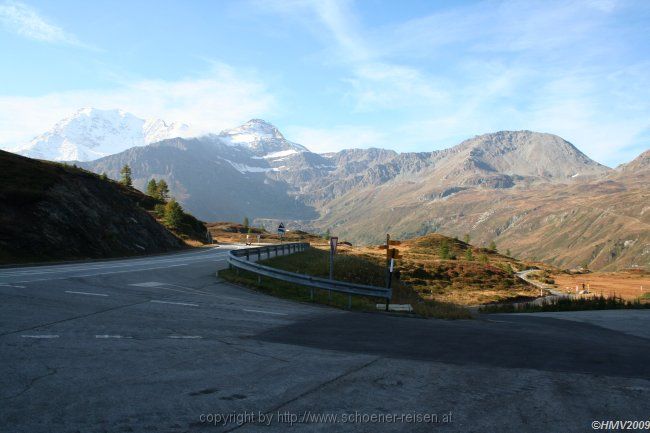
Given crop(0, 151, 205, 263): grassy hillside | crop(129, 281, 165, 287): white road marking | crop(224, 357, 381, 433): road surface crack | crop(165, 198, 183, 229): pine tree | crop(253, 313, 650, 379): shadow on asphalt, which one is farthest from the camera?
crop(165, 198, 183, 229): pine tree

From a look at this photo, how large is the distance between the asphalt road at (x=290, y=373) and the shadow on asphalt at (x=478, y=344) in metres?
0.04

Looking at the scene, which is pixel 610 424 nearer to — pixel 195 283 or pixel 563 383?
pixel 563 383

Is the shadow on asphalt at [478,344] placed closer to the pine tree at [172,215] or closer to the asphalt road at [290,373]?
the asphalt road at [290,373]

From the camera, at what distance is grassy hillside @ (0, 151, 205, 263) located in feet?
91.8

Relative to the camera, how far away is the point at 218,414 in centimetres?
578

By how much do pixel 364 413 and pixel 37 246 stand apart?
27.8 meters

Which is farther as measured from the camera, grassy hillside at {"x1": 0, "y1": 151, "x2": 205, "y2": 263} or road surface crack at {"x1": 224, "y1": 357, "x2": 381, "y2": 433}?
grassy hillside at {"x1": 0, "y1": 151, "x2": 205, "y2": 263}

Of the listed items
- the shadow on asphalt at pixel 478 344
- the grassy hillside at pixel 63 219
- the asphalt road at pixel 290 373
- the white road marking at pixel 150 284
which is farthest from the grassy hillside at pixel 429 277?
the asphalt road at pixel 290 373

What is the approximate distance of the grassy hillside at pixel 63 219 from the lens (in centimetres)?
2798

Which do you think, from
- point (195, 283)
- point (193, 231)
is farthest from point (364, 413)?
point (193, 231)

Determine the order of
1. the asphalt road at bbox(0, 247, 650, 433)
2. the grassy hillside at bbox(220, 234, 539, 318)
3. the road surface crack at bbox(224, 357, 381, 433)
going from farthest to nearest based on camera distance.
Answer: the grassy hillside at bbox(220, 234, 539, 318)
the road surface crack at bbox(224, 357, 381, 433)
the asphalt road at bbox(0, 247, 650, 433)

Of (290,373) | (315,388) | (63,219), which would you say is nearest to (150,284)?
(290,373)

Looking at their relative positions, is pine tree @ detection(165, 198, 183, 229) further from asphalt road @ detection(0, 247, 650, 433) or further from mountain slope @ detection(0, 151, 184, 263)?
asphalt road @ detection(0, 247, 650, 433)

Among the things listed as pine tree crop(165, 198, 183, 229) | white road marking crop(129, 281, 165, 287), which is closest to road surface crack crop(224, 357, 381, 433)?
white road marking crop(129, 281, 165, 287)
